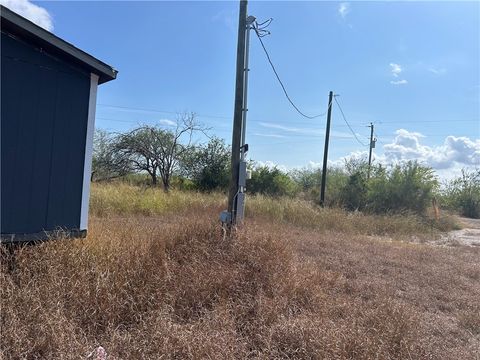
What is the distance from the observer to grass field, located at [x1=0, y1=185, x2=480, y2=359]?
3.09 metres

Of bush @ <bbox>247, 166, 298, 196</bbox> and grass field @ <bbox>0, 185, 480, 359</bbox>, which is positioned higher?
bush @ <bbox>247, 166, 298, 196</bbox>

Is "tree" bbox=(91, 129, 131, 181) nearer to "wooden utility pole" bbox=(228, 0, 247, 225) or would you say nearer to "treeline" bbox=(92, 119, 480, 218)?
"treeline" bbox=(92, 119, 480, 218)

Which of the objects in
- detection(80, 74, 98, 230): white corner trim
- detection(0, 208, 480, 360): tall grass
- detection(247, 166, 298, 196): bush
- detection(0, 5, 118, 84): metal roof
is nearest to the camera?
detection(0, 208, 480, 360): tall grass

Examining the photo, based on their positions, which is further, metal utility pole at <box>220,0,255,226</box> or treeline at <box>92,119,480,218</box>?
treeline at <box>92,119,480,218</box>

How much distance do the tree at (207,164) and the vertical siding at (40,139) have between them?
60.1 feet

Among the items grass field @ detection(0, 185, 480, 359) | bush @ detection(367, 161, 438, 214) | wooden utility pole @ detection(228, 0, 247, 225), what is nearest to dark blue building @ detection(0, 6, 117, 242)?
grass field @ detection(0, 185, 480, 359)

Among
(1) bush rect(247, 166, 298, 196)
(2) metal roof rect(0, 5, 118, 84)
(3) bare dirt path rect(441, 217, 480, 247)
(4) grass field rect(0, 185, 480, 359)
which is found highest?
(2) metal roof rect(0, 5, 118, 84)

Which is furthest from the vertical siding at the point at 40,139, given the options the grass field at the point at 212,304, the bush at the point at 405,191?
the bush at the point at 405,191

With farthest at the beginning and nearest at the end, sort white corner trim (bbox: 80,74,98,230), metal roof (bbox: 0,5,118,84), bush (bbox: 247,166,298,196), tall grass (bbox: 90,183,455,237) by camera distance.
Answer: bush (bbox: 247,166,298,196) < tall grass (bbox: 90,183,455,237) < white corner trim (bbox: 80,74,98,230) < metal roof (bbox: 0,5,118,84)

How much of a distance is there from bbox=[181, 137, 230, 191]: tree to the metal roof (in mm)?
18226

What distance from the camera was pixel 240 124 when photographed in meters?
6.46

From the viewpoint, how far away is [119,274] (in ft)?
13.0

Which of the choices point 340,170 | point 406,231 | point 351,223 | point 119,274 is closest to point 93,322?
point 119,274

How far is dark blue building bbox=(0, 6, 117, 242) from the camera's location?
4078mm
